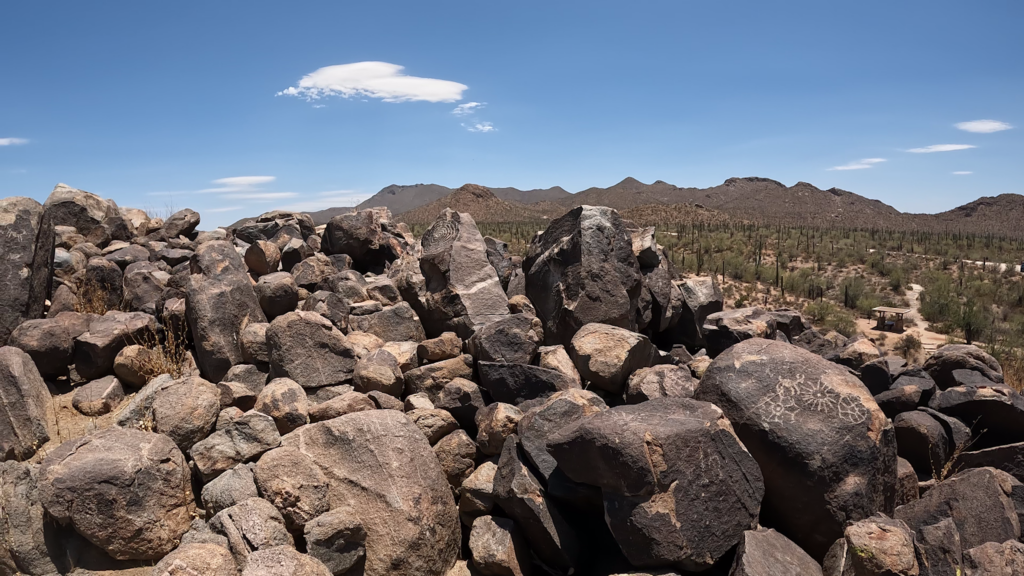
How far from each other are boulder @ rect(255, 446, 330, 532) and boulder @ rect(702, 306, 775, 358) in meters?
4.60

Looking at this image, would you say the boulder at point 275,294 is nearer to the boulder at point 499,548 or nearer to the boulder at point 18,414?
the boulder at point 18,414

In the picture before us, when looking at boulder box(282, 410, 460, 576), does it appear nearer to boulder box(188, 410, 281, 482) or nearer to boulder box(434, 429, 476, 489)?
boulder box(188, 410, 281, 482)

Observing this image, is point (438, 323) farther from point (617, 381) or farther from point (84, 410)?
point (84, 410)

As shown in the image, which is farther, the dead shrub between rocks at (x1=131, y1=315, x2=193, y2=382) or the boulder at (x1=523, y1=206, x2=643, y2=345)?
the boulder at (x1=523, y1=206, x2=643, y2=345)

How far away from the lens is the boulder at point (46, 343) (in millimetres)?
6574

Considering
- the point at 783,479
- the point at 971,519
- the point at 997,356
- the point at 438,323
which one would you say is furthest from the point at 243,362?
the point at 997,356

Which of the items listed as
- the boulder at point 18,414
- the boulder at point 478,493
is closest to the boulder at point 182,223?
the boulder at point 18,414

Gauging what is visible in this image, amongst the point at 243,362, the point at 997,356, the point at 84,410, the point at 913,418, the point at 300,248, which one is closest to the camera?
the point at 913,418

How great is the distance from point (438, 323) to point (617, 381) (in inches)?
105

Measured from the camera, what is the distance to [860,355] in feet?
23.3

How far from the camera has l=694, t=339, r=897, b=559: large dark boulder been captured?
13.4 feet

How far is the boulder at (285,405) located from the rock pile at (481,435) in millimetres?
25

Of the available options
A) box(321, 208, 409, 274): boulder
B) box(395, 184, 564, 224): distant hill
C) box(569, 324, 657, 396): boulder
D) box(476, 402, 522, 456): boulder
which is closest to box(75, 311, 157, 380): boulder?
box(321, 208, 409, 274): boulder

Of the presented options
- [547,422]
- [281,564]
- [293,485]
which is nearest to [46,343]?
[293,485]
